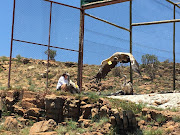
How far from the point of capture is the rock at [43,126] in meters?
9.10

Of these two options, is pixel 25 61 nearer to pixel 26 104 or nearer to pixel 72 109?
pixel 26 104

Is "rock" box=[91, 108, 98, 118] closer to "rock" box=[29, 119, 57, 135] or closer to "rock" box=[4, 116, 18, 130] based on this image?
"rock" box=[29, 119, 57, 135]

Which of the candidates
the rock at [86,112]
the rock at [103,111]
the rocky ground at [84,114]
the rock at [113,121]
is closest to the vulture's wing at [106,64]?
the rocky ground at [84,114]

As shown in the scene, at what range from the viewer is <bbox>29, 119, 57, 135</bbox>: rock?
29.9ft

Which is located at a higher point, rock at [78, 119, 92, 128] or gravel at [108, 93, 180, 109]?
gravel at [108, 93, 180, 109]

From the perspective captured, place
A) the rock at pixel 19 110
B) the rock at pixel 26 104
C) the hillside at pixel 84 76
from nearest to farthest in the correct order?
the rock at pixel 19 110
the rock at pixel 26 104
the hillside at pixel 84 76

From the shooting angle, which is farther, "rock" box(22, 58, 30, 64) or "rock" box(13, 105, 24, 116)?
"rock" box(22, 58, 30, 64)

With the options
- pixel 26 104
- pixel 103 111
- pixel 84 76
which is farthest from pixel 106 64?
pixel 84 76

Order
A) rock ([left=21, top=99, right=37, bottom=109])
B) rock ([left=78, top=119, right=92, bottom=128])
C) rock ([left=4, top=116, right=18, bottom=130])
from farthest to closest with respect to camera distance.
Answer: rock ([left=21, top=99, right=37, bottom=109])
rock ([left=78, top=119, right=92, bottom=128])
rock ([left=4, top=116, right=18, bottom=130])

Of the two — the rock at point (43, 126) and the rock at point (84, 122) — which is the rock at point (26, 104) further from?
the rock at point (84, 122)

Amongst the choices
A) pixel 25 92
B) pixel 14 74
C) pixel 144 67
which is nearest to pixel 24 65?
pixel 14 74

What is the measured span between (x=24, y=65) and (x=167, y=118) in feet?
86.8

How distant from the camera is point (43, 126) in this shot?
936cm

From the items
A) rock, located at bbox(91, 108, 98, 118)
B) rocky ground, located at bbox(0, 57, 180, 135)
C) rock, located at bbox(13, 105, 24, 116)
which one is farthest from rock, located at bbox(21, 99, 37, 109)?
rock, located at bbox(91, 108, 98, 118)
